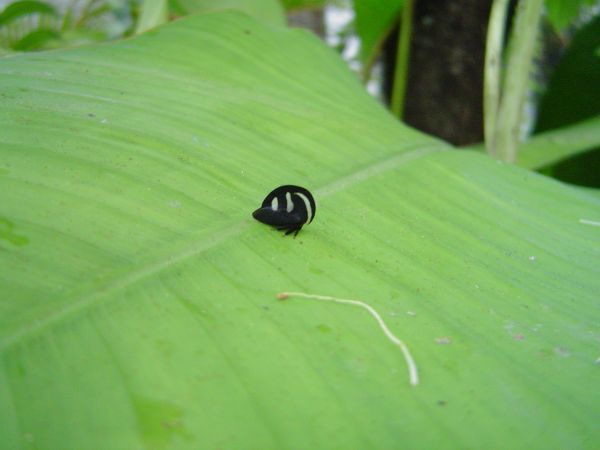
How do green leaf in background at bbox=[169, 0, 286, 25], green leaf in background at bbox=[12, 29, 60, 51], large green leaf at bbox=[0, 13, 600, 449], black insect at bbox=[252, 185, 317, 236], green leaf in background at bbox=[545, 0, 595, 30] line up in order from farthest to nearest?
green leaf in background at bbox=[545, 0, 595, 30] < green leaf in background at bbox=[12, 29, 60, 51] < green leaf in background at bbox=[169, 0, 286, 25] < black insect at bbox=[252, 185, 317, 236] < large green leaf at bbox=[0, 13, 600, 449]

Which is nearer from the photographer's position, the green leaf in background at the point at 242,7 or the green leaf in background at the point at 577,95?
the green leaf in background at the point at 242,7

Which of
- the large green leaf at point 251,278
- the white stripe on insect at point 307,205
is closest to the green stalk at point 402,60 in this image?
the large green leaf at point 251,278

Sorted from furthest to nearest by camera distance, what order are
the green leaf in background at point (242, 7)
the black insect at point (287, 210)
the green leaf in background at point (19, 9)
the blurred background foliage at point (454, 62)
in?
the blurred background foliage at point (454, 62) → the green leaf in background at point (19, 9) → the green leaf in background at point (242, 7) → the black insect at point (287, 210)

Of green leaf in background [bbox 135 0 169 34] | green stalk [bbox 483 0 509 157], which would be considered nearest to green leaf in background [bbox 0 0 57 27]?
green leaf in background [bbox 135 0 169 34]

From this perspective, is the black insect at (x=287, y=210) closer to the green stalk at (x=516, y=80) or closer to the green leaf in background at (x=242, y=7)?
the green stalk at (x=516, y=80)

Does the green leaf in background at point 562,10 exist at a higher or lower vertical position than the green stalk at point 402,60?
higher

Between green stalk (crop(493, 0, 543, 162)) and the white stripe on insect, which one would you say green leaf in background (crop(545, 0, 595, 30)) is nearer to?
green stalk (crop(493, 0, 543, 162))

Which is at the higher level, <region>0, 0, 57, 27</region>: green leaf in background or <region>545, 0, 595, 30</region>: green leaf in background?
<region>545, 0, 595, 30</region>: green leaf in background
